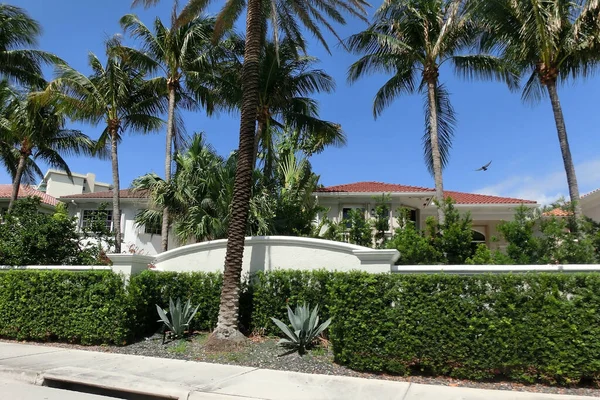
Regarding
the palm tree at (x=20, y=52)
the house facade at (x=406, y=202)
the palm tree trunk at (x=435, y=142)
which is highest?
the palm tree at (x=20, y=52)

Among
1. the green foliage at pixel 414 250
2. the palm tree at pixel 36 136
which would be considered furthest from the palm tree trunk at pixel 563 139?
the palm tree at pixel 36 136

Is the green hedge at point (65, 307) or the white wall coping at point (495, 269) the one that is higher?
the white wall coping at point (495, 269)

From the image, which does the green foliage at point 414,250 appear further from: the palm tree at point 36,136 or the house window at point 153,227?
the palm tree at point 36,136

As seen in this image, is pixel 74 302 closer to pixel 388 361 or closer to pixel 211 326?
pixel 211 326

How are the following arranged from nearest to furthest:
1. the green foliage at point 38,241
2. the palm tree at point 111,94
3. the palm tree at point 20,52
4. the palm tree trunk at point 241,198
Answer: the palm tree trunk at point 241,198, the green foliage at point 38,241, the palm tree at point 111,94, the palm tree at point 20,52

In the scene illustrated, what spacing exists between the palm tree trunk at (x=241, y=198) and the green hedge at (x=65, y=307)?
222 centimetres

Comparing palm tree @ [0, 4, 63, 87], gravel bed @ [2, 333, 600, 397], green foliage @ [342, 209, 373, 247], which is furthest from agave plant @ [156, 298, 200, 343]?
palm tree @ [0, 4, 63, 87]

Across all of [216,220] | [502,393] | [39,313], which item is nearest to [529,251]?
[502,393]

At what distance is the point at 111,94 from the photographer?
1819 centimetres

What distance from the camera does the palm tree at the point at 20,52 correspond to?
21.4 meters

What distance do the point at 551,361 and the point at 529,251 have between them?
14.2 feet

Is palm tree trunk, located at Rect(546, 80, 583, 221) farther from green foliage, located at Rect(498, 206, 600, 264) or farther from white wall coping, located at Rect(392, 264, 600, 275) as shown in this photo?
white wall coping, located at Rect(392, 264, 600, 275)

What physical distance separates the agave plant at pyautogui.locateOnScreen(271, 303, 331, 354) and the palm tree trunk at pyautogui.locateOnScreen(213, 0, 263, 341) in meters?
1.10

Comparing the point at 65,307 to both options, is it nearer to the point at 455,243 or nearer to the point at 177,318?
the point at 177,318
